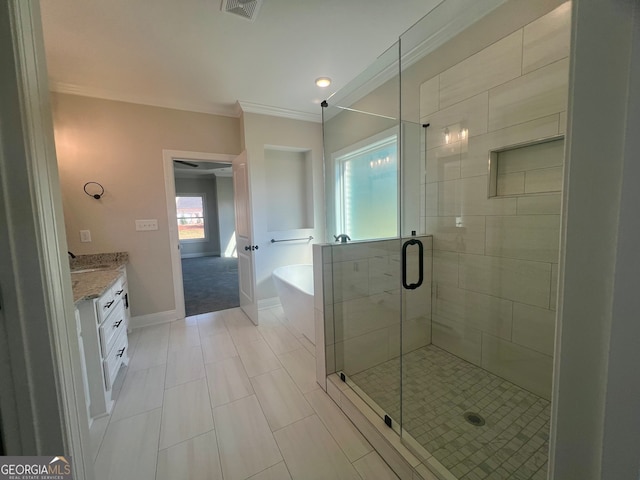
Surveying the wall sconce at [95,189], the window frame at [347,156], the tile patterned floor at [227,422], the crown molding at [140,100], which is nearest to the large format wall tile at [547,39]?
the window frame at [347,156]

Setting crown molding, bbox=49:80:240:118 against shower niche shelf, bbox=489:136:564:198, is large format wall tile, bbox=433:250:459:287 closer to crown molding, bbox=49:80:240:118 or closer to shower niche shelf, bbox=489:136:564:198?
shower niche shelf, bbox=489:136:564:198

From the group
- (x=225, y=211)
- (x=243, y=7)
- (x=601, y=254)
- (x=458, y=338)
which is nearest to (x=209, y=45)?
(x=243, y=7)

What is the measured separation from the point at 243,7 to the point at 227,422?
2784mm

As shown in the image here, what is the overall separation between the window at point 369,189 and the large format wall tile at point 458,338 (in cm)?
95

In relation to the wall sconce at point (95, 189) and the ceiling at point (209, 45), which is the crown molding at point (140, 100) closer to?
the ceiling at point (209, 45)

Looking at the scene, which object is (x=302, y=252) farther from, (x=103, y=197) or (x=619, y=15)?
A: (x=619, y=15)

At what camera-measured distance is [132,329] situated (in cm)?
299

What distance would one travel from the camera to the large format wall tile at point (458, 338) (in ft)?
6.75

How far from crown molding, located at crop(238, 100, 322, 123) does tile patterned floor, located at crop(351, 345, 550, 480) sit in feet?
10.8

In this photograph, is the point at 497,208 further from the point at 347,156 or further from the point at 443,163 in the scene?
the point at 347,156

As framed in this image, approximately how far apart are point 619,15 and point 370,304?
75.1 inches

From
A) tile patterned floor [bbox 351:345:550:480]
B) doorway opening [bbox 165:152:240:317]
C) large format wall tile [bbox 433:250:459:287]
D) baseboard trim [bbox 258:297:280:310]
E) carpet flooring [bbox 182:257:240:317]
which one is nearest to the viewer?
tile patterned floor [bbox 351:345:550:480]

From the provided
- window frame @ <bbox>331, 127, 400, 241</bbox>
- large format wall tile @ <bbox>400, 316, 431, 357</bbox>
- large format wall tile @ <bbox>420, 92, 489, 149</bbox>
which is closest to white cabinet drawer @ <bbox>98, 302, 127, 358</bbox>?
window frame @ <bbox>331, 127, 400, 241</bbox>

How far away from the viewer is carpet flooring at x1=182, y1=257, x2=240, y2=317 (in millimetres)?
3793
